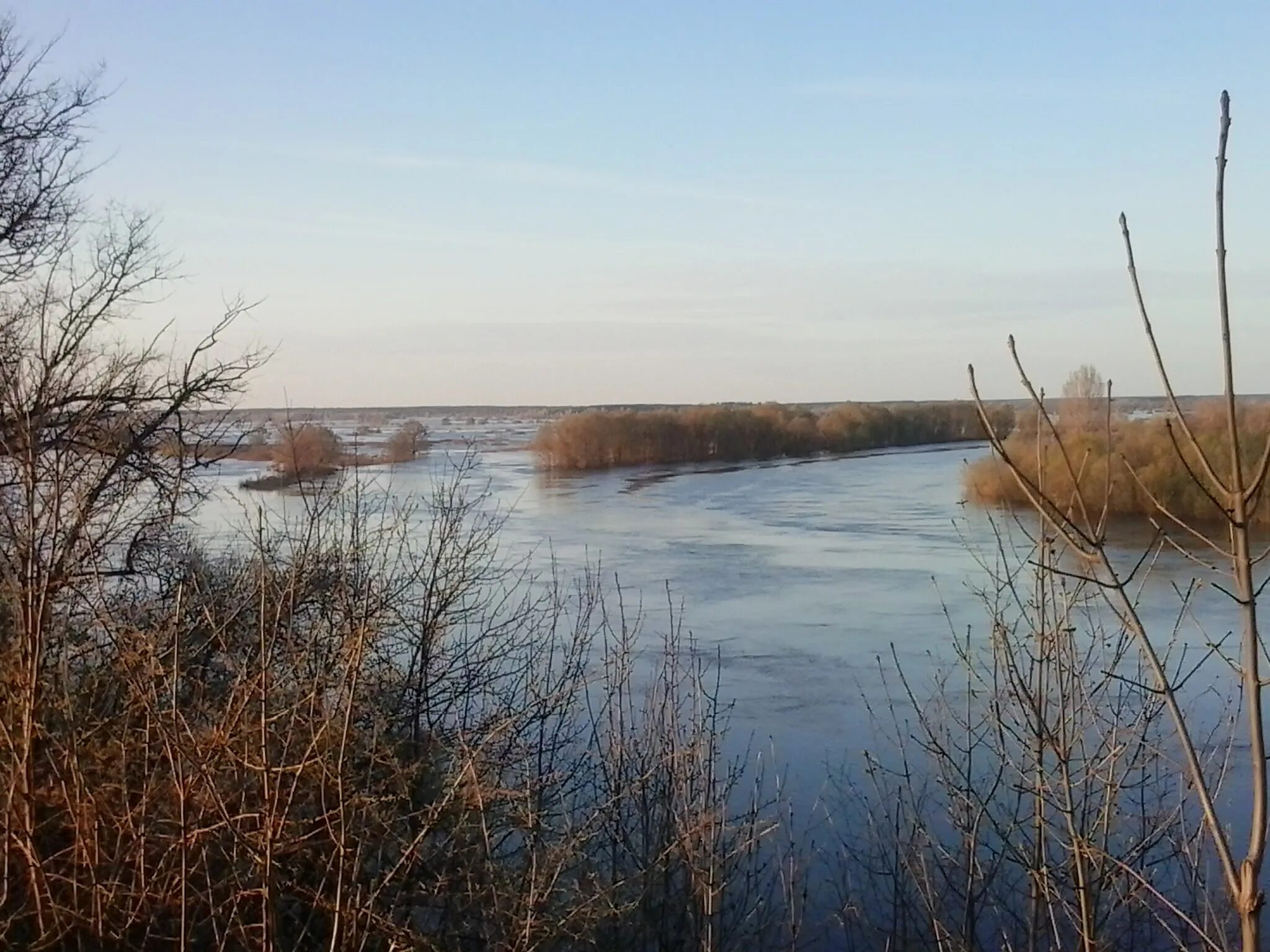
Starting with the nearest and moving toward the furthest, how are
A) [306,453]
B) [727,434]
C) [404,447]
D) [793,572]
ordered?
1. [306,453]
2. [404,447]
3. [793,572]
4. [727,434]

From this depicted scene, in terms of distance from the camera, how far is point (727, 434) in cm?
3186

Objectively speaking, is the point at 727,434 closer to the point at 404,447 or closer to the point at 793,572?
the point at 793,572

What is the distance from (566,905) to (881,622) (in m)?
5.77

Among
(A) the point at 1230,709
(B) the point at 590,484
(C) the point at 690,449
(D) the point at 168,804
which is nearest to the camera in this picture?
(D) the point at 168,804

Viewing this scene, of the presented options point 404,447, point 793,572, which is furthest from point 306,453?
point 793,572

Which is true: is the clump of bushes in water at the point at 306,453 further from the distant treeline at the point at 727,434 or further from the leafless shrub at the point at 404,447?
the distant treeline at the point at 727,434

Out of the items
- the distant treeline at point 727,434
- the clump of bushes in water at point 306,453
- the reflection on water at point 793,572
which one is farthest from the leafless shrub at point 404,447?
the distant treeline at point 727,434

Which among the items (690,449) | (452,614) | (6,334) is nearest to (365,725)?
(452,614)

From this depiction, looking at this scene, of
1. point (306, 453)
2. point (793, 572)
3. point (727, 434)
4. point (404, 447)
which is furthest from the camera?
point (727, 434)

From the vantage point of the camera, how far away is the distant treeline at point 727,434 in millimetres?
28062

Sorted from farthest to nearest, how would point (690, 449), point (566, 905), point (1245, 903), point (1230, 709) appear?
point (690, 449)
point (1230, 709)
point (566, 905)
point (1245, 903)

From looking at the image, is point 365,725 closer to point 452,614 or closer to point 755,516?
point 452,614

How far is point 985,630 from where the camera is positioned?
363 inches

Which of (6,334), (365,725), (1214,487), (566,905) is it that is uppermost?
(6,334)
